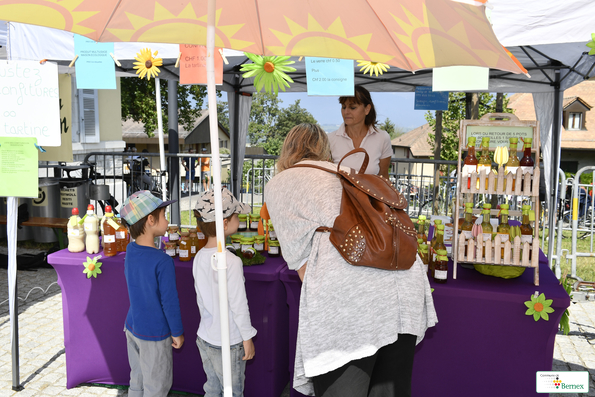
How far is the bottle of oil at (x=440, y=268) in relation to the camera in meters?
2.59

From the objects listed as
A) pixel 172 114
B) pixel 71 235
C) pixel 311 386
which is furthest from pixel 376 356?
pixel 172 114

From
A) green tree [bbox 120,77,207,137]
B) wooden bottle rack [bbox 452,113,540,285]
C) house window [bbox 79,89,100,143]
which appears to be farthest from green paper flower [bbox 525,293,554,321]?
green tree [bbox 120,77,207,137]

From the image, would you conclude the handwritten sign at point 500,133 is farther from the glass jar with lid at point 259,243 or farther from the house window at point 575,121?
the house window at point 575,121

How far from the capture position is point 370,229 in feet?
5.69

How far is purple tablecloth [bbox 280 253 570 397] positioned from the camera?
2525mm

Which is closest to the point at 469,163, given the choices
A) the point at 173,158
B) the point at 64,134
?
the point at 64,134

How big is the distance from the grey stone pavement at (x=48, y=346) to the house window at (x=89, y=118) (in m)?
10.6

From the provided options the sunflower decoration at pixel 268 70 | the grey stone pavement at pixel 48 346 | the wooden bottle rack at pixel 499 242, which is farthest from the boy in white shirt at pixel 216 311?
the sunflower decoration at pixel 268 70

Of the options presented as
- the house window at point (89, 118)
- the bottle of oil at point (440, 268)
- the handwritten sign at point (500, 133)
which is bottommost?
the bottle of oil at point (440, 268)

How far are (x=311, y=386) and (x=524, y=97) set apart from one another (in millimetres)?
38152

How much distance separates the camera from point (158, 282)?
2422 millimetres

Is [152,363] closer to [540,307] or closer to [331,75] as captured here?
[540,307]

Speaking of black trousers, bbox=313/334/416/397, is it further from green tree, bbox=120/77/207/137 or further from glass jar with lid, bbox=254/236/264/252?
green tree, bbox=120/77/207/137

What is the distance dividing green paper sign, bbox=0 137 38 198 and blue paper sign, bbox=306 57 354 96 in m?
1.97
